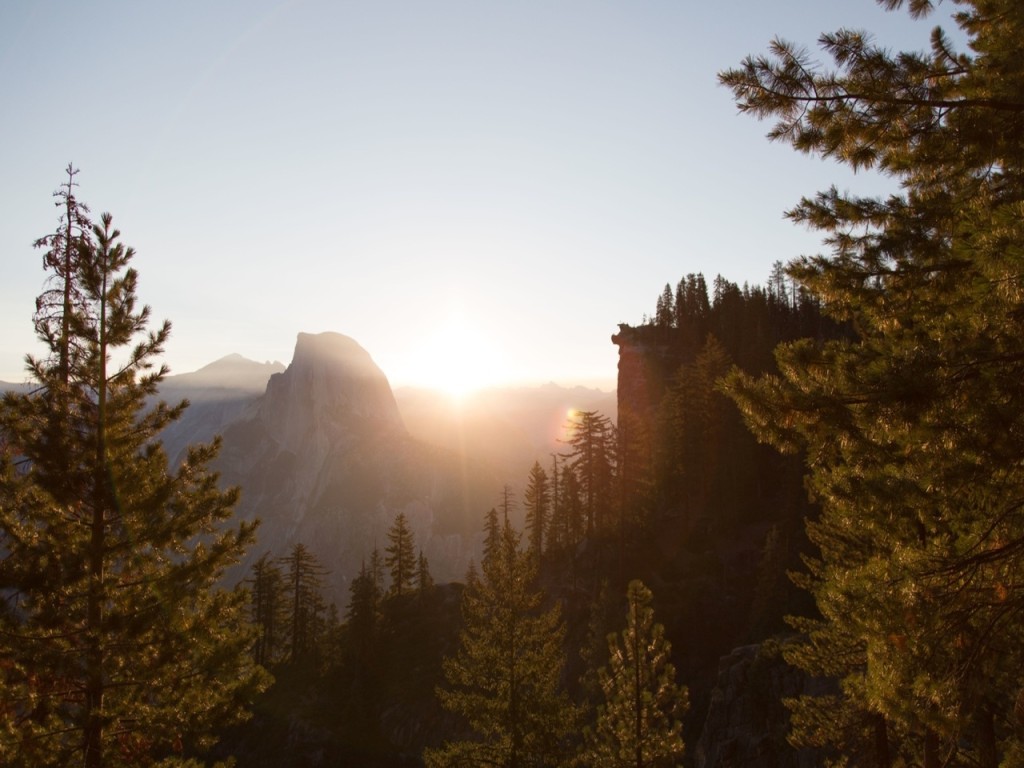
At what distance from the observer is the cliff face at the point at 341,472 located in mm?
111000

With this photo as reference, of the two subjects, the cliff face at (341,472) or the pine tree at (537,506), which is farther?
the cliff face at (341,472)

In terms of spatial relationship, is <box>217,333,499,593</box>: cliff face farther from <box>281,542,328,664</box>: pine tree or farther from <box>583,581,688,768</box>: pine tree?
<box>583,581,688,768</box>: pine tree

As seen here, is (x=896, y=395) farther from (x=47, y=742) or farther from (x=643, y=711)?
(x=643, y=711)

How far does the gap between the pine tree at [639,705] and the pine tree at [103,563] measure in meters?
9.66

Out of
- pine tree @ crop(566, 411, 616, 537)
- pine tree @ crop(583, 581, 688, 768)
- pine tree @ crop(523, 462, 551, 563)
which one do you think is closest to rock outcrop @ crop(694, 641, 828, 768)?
pine tree @ crop(583, 581, 688, 768)

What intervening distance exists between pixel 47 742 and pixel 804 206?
1295 centimetres

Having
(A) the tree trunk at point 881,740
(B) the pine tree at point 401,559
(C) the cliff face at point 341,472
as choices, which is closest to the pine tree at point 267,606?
(B) the pine tree at point 401,559

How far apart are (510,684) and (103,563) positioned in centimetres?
1129

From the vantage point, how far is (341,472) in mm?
116625

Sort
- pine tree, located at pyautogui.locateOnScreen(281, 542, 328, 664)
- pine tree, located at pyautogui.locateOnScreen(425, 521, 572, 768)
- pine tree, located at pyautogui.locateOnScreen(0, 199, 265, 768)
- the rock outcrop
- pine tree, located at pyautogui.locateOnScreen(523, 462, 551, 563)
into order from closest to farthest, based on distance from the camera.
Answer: pine tree, located at pyautogui.locateOnScreen(0, 199, 265, 768)
pine tree, located at pyautogui.locateOnScreen(425, 521, 572, 768)
the rock outcrop
pine tree, located at pyautogui.locateOnScreen(281, 542, 328, 664)
pine tree, located at pyautogui.locateOnScreen(523, 462, 551, 563)

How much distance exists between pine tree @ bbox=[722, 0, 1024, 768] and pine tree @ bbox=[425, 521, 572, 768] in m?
11.6

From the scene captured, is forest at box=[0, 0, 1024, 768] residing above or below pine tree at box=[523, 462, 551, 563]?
above

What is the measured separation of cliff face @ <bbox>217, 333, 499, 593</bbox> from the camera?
364ft

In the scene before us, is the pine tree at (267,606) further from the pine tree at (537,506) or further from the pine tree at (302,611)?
the pine tree at (537,506)
